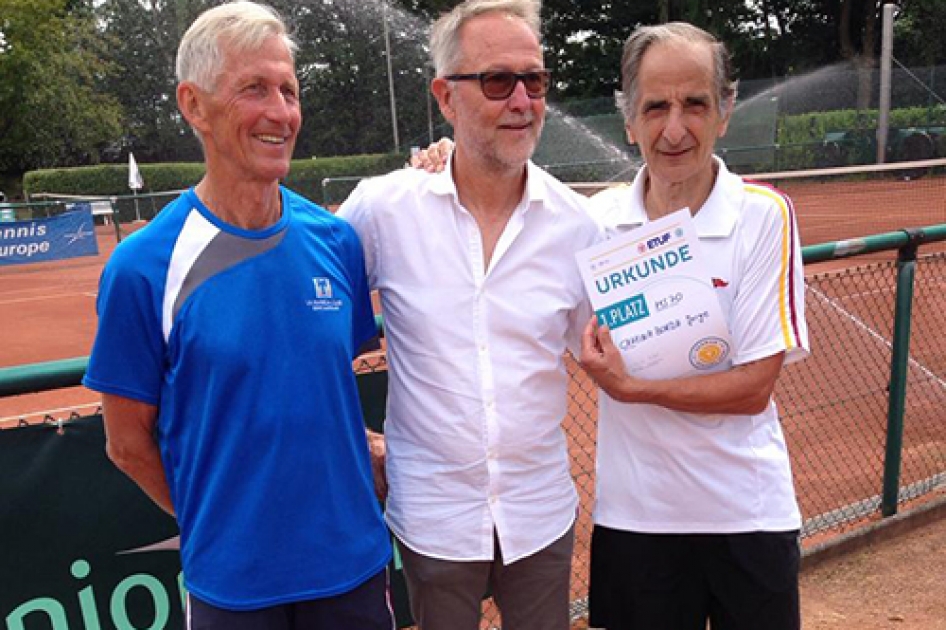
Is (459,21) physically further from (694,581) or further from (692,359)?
(694,581)

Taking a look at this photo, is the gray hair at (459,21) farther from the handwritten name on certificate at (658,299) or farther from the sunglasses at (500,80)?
the handwritten name on certificate at (658,299)

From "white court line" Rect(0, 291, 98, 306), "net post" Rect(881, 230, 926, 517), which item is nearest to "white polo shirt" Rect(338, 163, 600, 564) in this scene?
"net post" Rect(881, 230, 926, 517)

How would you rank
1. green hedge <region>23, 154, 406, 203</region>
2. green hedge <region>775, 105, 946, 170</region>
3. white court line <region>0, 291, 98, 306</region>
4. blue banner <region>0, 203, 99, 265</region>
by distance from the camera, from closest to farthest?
white court line <region>0, 291, 98, 306</region>, blue banner <region>0, 203, 99, 265</region>, green hedge <region>775, 105, 946, 170</region>, green hedge <region>23, 154, 406, 203</region>

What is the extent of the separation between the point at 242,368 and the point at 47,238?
65.0 feet

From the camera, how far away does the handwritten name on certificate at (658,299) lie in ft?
7.25

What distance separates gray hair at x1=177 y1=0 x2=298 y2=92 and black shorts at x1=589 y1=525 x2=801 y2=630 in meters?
1.54

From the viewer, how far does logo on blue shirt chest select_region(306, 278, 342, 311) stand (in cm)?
202

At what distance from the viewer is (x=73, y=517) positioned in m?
2.53

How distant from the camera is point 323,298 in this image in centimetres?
204

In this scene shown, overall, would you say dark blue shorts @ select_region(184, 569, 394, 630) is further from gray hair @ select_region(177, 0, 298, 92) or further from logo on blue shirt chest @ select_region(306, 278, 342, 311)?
gray hair @ select_region(177, 0, 298, 92)

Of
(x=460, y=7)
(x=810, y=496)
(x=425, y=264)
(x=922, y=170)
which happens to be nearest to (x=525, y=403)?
(x=425, y=264)

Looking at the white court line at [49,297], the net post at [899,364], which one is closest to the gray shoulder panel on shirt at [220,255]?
the net post at [899,364]

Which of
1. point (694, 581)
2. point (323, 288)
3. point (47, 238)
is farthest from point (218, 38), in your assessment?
point (47, 238)

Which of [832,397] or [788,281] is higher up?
[788,281]
